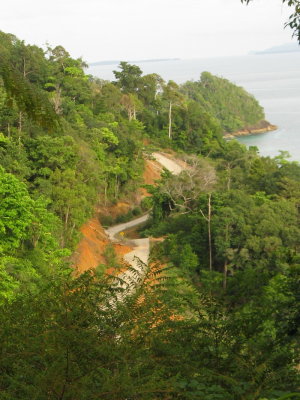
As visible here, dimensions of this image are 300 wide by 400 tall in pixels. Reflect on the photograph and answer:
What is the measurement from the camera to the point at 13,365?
399 centimetres

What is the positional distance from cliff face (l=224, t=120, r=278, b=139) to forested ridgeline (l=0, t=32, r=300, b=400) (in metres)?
23.1

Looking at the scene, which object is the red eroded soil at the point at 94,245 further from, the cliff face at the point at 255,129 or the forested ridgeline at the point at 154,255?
the cliff face at the point at 255,129

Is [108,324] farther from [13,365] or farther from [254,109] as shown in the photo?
[254,109]

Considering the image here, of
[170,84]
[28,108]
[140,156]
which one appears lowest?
[140,156]

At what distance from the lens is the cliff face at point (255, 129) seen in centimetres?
6760

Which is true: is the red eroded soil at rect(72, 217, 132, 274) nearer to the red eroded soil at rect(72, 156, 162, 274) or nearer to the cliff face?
the red eroded soil at rect(72, 156, 162, 274)

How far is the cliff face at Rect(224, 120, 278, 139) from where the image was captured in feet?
222

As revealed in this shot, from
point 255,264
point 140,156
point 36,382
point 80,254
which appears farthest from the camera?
point 140,156

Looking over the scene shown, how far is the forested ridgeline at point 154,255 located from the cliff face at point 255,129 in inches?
910

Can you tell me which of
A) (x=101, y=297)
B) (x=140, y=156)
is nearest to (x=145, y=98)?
(x=140, y=156)

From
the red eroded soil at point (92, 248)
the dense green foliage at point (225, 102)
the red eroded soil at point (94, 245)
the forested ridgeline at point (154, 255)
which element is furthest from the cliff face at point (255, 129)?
the red eroded soil at point (92, 248)

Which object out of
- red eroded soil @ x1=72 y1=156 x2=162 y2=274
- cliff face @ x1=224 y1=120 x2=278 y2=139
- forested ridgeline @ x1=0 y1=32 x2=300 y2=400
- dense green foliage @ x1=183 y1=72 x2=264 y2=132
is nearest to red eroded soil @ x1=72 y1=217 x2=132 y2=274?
red eroded soil @ x1=72 y1=156 x2=162 y2=274

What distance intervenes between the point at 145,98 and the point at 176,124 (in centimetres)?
396

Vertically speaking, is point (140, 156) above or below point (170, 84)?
below
